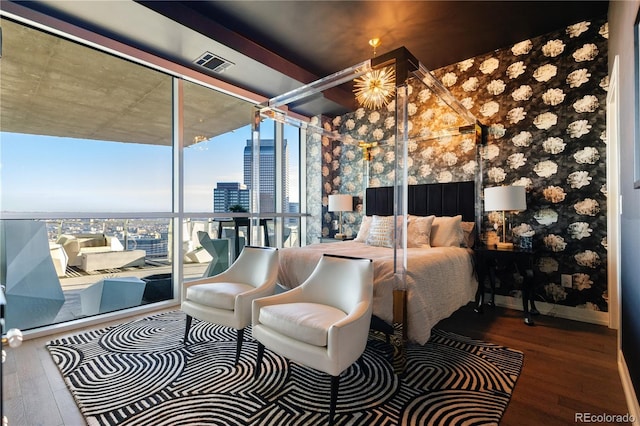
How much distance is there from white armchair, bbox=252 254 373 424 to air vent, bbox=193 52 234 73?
2829 mm

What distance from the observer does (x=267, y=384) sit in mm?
2158

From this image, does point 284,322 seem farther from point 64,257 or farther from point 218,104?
point 218,104

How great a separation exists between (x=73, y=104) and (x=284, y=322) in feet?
10.9

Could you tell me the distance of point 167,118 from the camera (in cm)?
412

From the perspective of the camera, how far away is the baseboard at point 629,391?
67.7 inches

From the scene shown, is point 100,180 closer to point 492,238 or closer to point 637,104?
point 637,104

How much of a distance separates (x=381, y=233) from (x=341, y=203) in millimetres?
1664

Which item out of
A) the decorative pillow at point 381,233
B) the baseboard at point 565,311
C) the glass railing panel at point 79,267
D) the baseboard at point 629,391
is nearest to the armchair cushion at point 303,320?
the decorative pillow at point 381,233

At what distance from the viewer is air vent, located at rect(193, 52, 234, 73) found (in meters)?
3.76

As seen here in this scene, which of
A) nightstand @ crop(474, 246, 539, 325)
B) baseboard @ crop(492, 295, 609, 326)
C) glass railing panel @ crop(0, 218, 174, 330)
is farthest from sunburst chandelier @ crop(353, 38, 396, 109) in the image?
glass railing panel @ crop(0, 218, 174, 330)

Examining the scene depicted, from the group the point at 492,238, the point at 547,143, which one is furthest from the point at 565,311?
the point at 547,143

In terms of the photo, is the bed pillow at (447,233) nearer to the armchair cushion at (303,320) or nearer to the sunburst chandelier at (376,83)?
the sunburst chandelier at (376,83)

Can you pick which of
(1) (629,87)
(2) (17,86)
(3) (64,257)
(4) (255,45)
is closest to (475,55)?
(1) (629,87)

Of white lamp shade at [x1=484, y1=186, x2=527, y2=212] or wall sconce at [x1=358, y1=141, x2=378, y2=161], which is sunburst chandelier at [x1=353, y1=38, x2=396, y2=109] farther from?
white lamp shade at [x1=484, y1=186, x2=527, y2=212]
